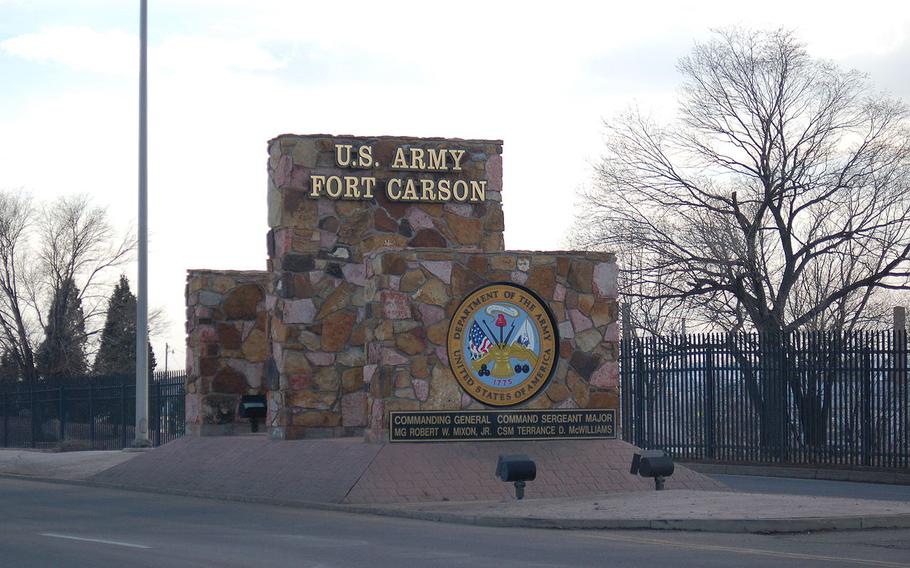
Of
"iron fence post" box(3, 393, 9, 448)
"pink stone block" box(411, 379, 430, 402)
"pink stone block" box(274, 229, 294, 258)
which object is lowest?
"iron fence post" box(3, 393, 9, 448)

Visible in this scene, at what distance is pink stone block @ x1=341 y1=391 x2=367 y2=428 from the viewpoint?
2342 cm

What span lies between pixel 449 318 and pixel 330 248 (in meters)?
3.82

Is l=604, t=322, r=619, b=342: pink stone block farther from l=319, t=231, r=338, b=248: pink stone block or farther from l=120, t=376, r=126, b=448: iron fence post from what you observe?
l=120, t=376, r=126, b=448: iron fence post

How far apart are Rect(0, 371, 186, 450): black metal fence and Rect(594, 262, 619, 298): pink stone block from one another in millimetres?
15231

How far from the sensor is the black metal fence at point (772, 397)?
23.0m

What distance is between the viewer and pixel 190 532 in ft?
48.3

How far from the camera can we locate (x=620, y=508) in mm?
16281

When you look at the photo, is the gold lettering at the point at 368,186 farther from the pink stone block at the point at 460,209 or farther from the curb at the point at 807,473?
the curb at the point at 807,473

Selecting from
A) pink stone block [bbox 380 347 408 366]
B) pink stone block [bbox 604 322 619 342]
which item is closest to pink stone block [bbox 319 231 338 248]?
pink stone block [bbox 380 347 408 366]

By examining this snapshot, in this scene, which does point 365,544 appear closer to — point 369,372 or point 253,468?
point 369,372

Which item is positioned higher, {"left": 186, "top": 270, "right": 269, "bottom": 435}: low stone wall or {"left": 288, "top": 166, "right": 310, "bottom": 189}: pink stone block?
{"left": 288, "top": 166, "right": 310, "bottom": 189}: pink stone block

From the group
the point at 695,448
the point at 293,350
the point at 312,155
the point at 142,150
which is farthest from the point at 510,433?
the point at 142,150

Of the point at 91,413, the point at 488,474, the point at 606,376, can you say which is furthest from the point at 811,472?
the point at 91,413

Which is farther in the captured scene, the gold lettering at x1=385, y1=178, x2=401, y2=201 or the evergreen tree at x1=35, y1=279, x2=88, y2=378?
the evergreen tree at x1=35, y1=279, x2=88, y2=378
